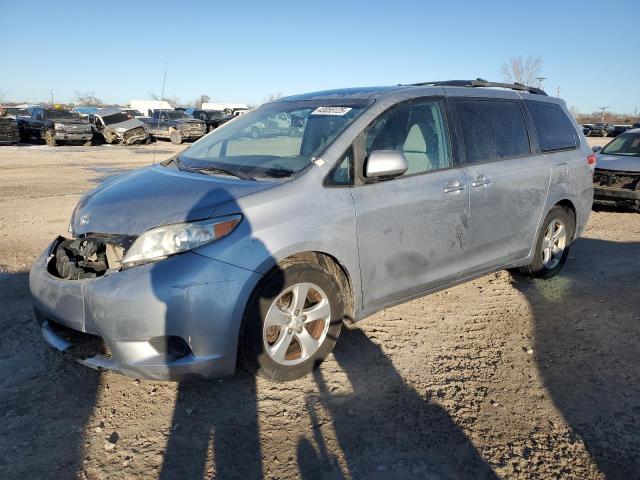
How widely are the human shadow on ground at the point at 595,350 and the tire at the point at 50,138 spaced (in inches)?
943

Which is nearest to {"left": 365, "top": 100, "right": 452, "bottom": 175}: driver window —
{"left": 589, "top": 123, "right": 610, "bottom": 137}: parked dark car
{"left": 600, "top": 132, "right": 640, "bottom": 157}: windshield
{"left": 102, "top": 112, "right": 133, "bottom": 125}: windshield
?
{"left": 600, "top": 132, "right": 640, "bottom": 157}: windshield

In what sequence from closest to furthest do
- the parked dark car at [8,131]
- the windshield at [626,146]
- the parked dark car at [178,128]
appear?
the windshield at [626,146], the parked dark car at [8,131], the parked dark car at [178,128]

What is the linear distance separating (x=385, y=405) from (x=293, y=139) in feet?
6.32

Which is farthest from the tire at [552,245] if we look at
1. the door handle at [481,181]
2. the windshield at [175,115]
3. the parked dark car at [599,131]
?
the parked dark car at [599,131]

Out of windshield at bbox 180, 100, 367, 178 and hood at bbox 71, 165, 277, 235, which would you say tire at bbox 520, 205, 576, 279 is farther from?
hood at bbox 71, 165, 277, 235

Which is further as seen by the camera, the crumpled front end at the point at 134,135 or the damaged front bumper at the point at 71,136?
the crumpled front end at the point at 134,135

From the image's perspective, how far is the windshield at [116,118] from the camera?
84.5 feet

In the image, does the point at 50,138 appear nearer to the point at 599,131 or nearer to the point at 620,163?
the point at 620,163

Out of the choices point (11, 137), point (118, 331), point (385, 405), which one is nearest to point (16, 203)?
point (118, 331)

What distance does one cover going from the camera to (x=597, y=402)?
10.2ft

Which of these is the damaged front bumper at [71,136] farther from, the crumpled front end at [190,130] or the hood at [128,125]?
the crumpled front end at [190,130]

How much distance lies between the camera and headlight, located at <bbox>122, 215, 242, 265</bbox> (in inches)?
112

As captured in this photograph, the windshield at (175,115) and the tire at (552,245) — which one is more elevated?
the windshield at (175,115)

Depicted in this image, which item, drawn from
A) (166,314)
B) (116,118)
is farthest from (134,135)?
Result: (166,314)
